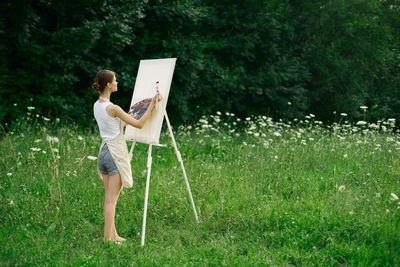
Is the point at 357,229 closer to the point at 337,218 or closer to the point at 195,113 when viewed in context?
the point at 337,218

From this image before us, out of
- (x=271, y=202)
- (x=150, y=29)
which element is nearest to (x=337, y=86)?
(x=150, y=29)

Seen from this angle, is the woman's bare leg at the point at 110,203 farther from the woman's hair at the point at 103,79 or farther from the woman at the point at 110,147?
the woman's hair at the point at 103,79

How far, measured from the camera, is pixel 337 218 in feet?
12.8

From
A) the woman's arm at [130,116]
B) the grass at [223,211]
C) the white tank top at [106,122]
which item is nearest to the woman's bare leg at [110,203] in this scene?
the grass at [223,211]

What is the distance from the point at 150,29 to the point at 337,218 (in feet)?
28.5

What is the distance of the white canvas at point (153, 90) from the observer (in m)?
4.03

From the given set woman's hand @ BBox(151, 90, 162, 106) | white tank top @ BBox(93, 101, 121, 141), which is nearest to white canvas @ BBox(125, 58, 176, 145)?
woman's hand @ BBox(151, 90, 162, 106)

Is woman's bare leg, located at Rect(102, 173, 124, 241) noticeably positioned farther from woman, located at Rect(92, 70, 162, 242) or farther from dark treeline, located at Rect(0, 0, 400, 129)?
dark treeline, located at Rect(0, 0, 400, 129)

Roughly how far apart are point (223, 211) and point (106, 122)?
1.75 m

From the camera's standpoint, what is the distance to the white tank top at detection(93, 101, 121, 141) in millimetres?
3682

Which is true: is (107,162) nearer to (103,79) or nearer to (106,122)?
(106,122)

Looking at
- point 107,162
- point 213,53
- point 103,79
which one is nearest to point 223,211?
point 107,162

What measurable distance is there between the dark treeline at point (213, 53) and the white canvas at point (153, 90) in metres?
4.80

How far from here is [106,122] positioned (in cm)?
370
